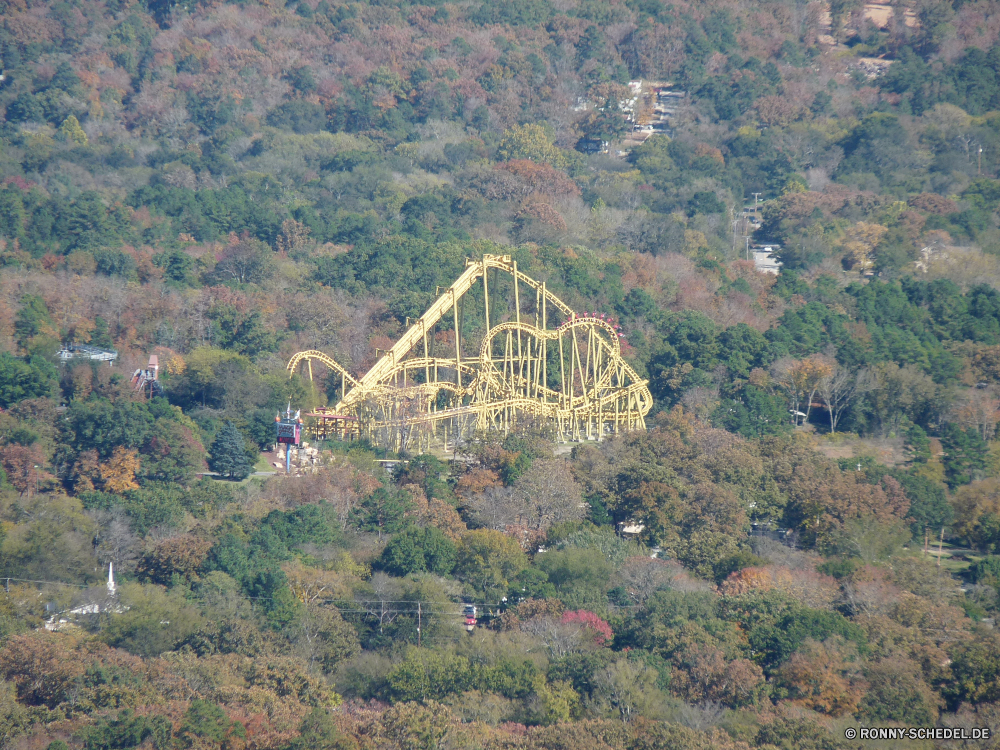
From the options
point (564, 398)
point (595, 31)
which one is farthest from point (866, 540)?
point (595, 31)

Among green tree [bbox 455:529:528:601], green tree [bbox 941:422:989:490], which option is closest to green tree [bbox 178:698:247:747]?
green tree [bbox 455:529:528:601]

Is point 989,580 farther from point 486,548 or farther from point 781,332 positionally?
point 781,332

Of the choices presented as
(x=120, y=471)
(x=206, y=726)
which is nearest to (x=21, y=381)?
(x=120, y=471)

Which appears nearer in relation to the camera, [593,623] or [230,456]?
[593,623]

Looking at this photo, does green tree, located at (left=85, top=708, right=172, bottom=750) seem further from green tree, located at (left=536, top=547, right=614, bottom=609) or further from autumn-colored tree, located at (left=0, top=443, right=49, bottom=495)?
autumn-colored tree, located at (left=0, top=443, right=49, bottom=495)

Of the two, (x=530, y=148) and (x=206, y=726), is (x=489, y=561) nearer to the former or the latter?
(x=206, y=726)

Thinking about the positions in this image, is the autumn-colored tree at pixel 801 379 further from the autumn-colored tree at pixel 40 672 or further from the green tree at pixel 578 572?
the autumn-colored tree at pixel 40 672
